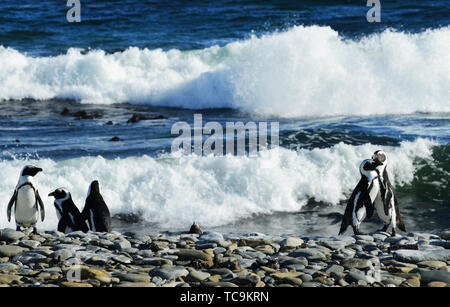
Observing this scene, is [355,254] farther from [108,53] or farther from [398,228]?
[108,53]

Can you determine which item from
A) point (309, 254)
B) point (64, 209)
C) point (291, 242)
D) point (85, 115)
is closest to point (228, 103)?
point (85, 115)

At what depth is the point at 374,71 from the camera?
1647 centimetres

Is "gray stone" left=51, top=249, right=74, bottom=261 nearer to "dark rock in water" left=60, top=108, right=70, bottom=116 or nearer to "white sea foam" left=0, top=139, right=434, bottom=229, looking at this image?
"white sea foam" left=0, top=139, right=434, bottom=229

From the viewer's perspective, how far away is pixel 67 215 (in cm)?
720

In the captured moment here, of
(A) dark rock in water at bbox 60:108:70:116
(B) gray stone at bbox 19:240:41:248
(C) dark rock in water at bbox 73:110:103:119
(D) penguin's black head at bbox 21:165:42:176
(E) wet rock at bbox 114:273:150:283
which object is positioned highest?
(A) dark rock in water at bbox 60:108:70:116

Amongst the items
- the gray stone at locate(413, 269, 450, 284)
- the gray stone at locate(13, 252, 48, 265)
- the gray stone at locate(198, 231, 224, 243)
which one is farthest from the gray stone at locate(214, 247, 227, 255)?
the gray stone at locate(413, 269, 450, 284)

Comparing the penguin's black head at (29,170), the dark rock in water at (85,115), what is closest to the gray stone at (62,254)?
the penguin's black head at (29,170)

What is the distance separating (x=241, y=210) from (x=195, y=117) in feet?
21.4

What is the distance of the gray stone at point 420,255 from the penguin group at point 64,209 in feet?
9.97

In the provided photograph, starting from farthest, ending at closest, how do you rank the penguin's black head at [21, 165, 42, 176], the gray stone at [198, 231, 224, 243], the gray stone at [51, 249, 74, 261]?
the penguin's black head at [21, 165, 42, 176], the gray stone at [198, 231, 224, 243], the gray stone at [51, 249, 74, 261]

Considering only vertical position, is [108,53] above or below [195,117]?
above

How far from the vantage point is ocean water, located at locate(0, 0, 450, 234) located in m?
8.66

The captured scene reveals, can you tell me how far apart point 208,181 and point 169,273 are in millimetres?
4290
